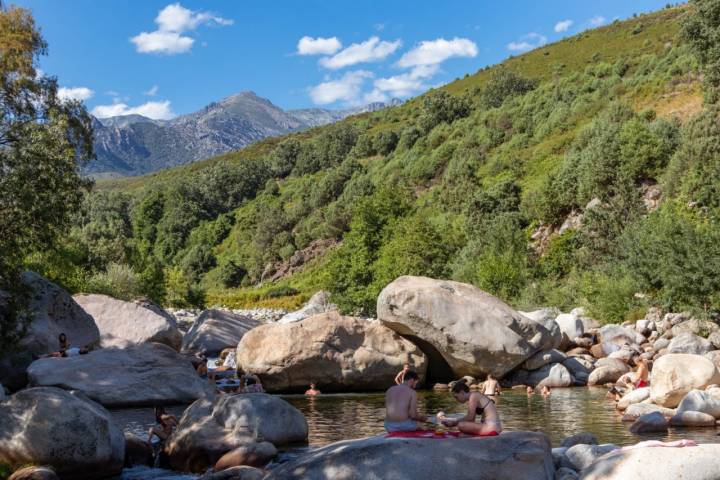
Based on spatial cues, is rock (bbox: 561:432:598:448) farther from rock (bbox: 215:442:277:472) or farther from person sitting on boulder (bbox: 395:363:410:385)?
rock (bbox: 215:442:277:472)

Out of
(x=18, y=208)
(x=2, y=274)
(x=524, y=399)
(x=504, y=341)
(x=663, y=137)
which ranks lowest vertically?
(x=524, y=399)

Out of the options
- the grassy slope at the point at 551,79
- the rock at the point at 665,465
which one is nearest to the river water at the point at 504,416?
the rock at the point at 665,465

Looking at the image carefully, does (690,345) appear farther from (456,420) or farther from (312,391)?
(456,420)

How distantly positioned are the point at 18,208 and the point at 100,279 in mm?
30485

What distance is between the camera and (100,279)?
150ft

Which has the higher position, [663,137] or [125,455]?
[663,137]

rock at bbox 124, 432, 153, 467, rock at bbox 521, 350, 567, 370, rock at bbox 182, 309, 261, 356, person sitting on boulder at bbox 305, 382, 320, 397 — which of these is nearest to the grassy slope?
rock at bbox 182, 309, 261, 356

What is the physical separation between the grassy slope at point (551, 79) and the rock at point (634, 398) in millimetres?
37212

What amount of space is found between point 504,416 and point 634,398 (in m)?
3.71

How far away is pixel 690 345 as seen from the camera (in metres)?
24.8

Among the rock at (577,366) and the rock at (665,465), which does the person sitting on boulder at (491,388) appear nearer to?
the rock at (577,366)

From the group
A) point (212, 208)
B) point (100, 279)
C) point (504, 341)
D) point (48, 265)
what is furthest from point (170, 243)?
point (504, 341)

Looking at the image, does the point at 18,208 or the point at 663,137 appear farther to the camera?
the point at 663,137

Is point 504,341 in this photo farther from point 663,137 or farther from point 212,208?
point 212,208
